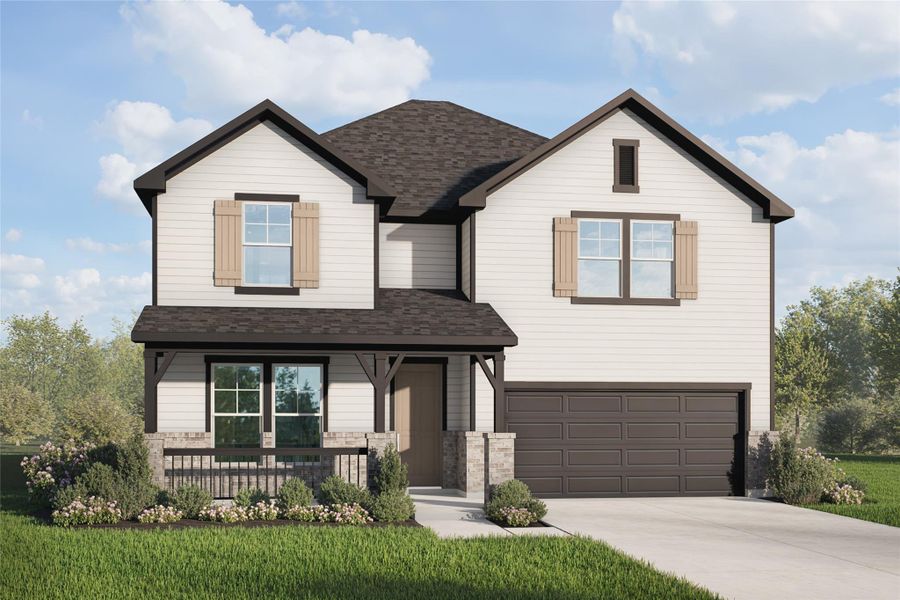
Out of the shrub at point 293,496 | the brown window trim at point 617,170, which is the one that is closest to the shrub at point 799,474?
the brown window trim at point 617,170

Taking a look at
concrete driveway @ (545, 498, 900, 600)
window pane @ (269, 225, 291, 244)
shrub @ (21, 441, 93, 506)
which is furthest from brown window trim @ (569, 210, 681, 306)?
shrub @ (21, 441, 93, 506)

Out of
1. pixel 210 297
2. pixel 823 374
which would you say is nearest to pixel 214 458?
pixel 210 297

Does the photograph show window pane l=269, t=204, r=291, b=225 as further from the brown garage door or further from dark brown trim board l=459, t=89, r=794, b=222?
the brown garage door

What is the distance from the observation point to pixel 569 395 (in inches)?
773

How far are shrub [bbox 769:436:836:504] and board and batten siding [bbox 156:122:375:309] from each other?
8.57 m

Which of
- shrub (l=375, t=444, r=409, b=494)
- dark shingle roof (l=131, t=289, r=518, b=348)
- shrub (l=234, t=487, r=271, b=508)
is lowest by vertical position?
shrub (l=234, t=487, r=271, b=508)


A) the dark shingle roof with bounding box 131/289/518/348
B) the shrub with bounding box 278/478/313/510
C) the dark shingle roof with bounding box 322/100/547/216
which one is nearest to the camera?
the shrub with bounding box 278/478/313/510

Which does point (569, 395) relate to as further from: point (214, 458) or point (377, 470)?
point (214, 458)

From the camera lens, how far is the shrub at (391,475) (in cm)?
1583

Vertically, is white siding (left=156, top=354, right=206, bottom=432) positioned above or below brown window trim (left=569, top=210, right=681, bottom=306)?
below

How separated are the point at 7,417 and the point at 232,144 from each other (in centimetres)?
2767

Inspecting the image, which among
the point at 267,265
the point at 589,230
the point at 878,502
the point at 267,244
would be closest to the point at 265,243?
the point at 267,244

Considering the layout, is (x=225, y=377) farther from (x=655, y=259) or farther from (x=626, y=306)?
(x=655, y=259)

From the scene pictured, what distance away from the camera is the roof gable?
60.1 feet
